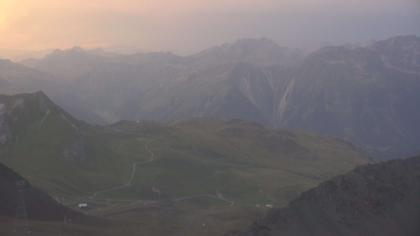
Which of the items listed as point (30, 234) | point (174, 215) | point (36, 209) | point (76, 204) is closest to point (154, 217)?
point (174, 215)

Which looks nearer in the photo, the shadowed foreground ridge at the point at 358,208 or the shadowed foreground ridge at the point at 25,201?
the shadowed foreground ridge at the point at 358,208

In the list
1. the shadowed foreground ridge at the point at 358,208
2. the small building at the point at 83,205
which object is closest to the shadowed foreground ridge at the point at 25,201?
the small building at the point at 83,205

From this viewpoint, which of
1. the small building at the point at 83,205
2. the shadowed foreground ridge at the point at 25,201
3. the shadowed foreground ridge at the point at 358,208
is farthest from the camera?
the small building at the point at 83,205

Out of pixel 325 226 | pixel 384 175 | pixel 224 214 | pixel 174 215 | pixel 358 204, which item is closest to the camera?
pixel 325 226

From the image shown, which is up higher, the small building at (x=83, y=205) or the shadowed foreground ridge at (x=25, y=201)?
the shadowed foreground ridge at (x=25, y=201)

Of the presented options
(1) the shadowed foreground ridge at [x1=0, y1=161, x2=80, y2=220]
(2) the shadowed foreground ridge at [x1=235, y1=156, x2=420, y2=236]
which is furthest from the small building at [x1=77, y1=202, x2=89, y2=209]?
(2) the shadowed foreground ridge at [x1=235, y1=156, x2=420, y2=236]

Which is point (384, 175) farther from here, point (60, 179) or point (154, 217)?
point (60, 179)

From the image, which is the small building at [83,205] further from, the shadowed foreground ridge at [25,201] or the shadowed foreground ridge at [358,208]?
the shadowed foreground ridge at [358,208]

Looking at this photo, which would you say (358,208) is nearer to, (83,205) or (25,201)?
(25,201)

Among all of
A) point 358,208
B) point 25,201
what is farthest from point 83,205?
point 358,208
